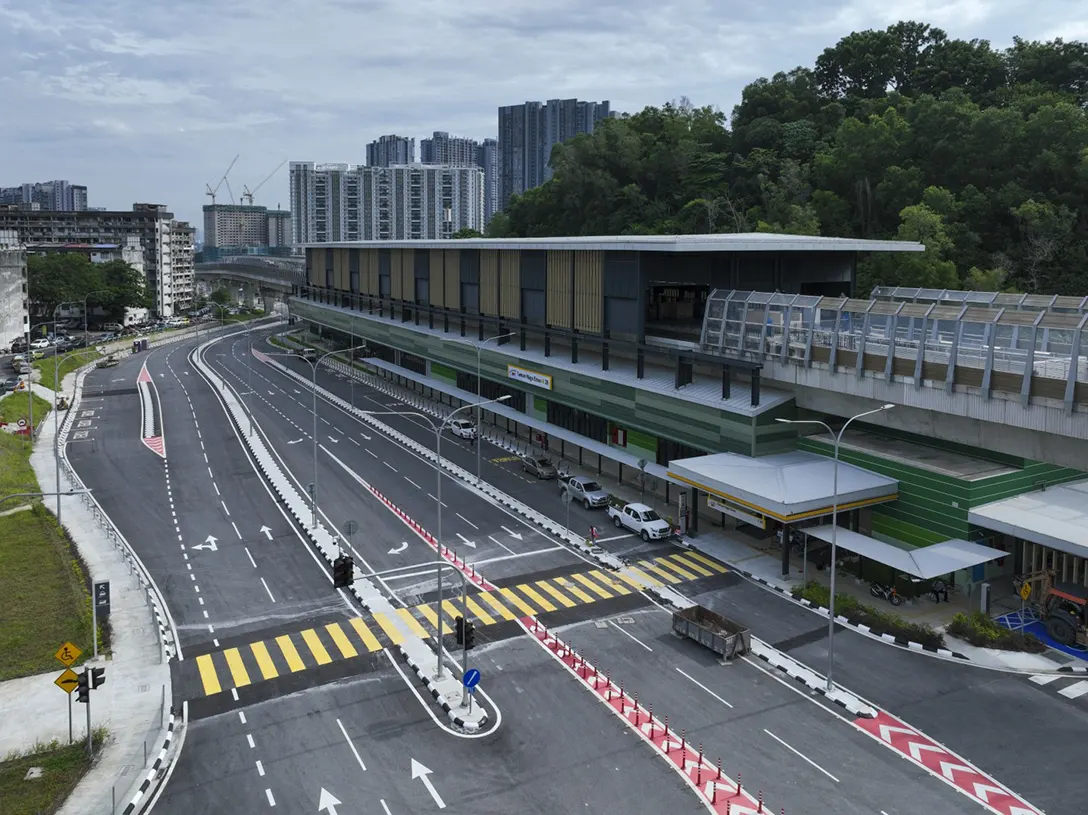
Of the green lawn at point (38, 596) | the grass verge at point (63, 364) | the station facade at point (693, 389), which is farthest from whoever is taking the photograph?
the grass verge at point (63, 364)

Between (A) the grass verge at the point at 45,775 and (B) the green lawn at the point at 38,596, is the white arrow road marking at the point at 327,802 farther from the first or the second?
(B) the green lawn at the point at 38,596

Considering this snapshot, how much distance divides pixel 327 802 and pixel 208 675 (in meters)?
10.9

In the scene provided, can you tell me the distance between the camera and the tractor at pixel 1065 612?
116 feet

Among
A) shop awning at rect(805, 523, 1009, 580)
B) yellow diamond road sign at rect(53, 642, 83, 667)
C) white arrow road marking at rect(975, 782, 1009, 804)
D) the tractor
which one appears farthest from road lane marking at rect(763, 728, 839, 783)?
yellow diamond road sign at rect(53, 642, 83, 667)

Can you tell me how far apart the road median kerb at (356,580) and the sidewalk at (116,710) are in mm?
9251

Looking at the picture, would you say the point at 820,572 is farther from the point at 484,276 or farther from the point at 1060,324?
the point at 484,276

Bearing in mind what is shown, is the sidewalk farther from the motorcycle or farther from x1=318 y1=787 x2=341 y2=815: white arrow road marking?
the motorcycle

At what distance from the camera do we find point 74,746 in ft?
95.4

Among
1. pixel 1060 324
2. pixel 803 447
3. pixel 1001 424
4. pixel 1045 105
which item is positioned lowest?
pixel 803 447

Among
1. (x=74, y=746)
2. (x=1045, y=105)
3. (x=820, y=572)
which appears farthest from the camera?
(x=1045, y=105)

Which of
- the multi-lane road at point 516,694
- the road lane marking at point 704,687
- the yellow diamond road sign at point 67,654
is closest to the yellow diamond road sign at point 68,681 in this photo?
the yellow diamond road sign at point 67,654

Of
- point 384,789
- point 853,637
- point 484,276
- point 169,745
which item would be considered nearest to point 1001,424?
point 853,637

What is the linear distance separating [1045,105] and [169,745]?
9563 cm

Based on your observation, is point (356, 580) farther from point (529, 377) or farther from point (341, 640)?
point (529, 377)
